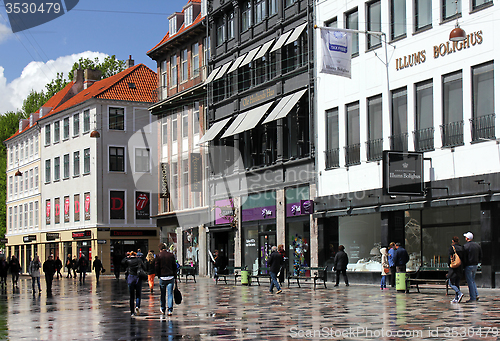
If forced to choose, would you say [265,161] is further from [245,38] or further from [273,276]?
[273,276]

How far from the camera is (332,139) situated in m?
33.3

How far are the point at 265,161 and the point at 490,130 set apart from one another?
17065mm

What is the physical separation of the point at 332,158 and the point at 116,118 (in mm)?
35532

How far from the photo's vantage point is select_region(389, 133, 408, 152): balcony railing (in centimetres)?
2819

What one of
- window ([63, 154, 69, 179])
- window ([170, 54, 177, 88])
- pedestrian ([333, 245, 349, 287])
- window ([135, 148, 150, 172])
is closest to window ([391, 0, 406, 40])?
pedestrian ([333, 245, 349, 287])

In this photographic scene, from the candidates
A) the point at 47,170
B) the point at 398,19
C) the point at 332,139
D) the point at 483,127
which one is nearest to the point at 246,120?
the point at 332,139

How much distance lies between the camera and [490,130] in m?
24.0

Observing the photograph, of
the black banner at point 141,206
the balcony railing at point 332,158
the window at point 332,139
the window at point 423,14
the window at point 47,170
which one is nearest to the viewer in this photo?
the window at point 423,14

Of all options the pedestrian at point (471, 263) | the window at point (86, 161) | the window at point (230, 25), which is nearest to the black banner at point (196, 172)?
the window at point (230, 25)

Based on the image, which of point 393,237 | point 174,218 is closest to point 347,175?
point 393,237

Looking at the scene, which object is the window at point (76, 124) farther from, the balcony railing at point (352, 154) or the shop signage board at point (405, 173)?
the shop signage board at point (405, 173)

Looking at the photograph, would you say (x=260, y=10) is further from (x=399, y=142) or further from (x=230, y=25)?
(x=399, y=142)

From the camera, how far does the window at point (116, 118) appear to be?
6431cm

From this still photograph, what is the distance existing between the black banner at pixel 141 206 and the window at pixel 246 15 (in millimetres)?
26388
